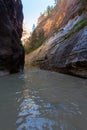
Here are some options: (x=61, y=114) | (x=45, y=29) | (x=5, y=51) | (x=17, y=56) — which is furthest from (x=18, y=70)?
(x=45, y=29)

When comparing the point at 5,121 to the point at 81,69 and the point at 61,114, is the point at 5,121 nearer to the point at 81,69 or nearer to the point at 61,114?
the point at 61,114

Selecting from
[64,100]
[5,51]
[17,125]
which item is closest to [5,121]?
[17,125]

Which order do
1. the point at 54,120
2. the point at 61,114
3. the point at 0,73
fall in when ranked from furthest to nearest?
the point at 0,73
the point at 61,114
the point at 54,120

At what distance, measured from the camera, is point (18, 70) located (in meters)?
11.0

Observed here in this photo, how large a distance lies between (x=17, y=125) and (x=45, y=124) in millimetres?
314

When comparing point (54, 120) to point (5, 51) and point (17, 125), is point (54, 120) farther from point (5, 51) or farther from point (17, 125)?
point (5, 51)

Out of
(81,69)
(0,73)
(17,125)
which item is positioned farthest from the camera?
(0,73)

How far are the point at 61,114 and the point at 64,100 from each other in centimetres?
75

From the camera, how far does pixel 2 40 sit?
8.94 metres

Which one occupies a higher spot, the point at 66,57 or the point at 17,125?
the point at 66,57

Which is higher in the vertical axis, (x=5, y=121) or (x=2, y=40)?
(x=2, y=40)

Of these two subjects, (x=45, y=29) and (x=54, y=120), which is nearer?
(x=54, y=120)

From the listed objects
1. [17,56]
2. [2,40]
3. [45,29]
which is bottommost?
[17,56]

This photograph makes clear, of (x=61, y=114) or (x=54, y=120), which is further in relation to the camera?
(x=61, y=114)
